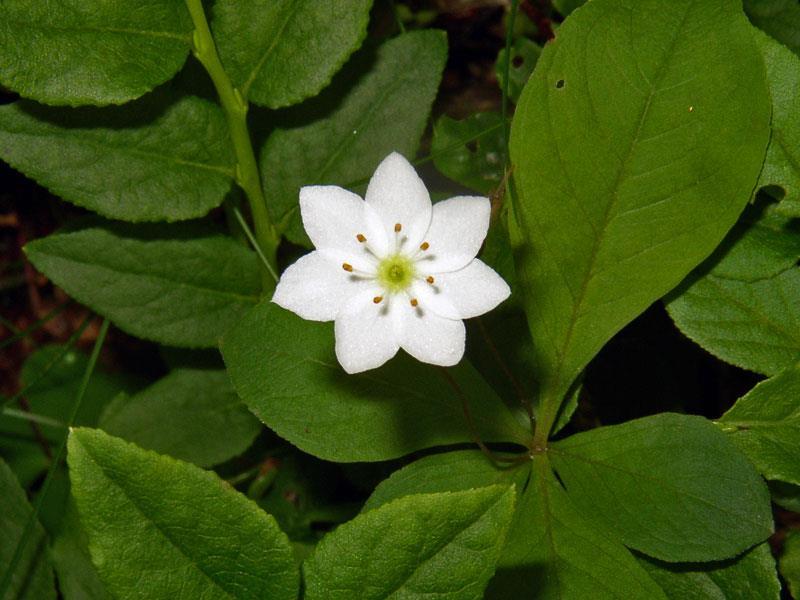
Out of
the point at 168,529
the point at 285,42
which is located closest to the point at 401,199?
the point at 285,42

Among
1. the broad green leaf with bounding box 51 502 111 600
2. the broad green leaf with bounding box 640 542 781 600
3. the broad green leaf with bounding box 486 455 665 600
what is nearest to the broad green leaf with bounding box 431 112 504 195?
the broad green leaf with bounding box 486 455 665 600

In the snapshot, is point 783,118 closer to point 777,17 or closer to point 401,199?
point 777,17

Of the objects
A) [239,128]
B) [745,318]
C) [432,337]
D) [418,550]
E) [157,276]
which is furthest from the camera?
[157,276]

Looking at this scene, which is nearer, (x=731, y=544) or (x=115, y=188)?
(x=731, y=544)

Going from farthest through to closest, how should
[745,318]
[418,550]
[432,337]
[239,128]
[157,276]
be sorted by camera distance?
[157,276]
[239,128]
[745,318]
[432,337]
[418,550]

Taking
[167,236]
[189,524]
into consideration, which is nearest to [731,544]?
[189,524]

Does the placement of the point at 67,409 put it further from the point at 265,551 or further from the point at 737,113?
the point at 737,113
